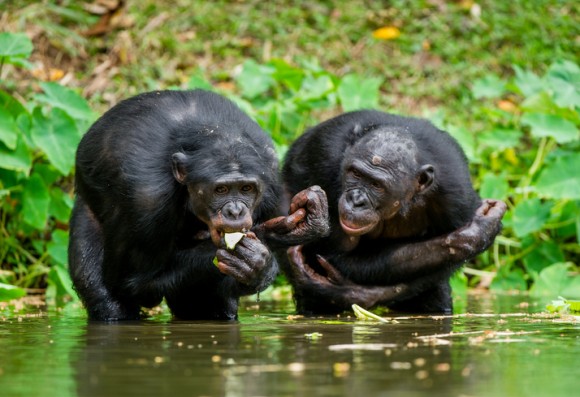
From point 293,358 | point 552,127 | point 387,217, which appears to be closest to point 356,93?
point 552,127

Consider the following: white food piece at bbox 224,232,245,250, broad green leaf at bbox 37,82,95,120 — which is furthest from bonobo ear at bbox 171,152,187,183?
broad green leaf at bbox 37,82,95,120

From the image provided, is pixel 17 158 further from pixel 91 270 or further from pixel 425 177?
pixel 425 177

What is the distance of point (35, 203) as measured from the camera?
12.0m

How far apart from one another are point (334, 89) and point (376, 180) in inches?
210

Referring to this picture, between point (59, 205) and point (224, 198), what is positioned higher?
point (59, 205)

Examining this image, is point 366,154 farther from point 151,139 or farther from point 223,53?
point 223,53

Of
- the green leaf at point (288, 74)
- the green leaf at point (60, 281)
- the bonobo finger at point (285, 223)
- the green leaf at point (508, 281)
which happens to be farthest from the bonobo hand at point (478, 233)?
the green leaf at point (288, 74)

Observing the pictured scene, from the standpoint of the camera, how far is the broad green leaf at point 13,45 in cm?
1204

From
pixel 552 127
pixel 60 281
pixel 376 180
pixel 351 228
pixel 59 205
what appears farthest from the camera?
pixel 552 127

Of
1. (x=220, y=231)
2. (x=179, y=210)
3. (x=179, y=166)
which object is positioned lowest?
(x=220, y=231)

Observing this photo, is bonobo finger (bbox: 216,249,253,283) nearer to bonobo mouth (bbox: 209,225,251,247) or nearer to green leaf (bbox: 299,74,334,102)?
bonobo mouth (bbox: 209,225,251,247)

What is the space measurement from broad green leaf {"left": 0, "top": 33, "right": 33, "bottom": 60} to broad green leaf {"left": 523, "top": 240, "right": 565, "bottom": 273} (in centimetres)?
686

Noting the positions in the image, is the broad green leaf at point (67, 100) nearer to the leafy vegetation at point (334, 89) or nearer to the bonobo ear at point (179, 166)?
the leafy vegetation at point (334, 89)

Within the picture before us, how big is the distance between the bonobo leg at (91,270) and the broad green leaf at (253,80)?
21.0 ft
